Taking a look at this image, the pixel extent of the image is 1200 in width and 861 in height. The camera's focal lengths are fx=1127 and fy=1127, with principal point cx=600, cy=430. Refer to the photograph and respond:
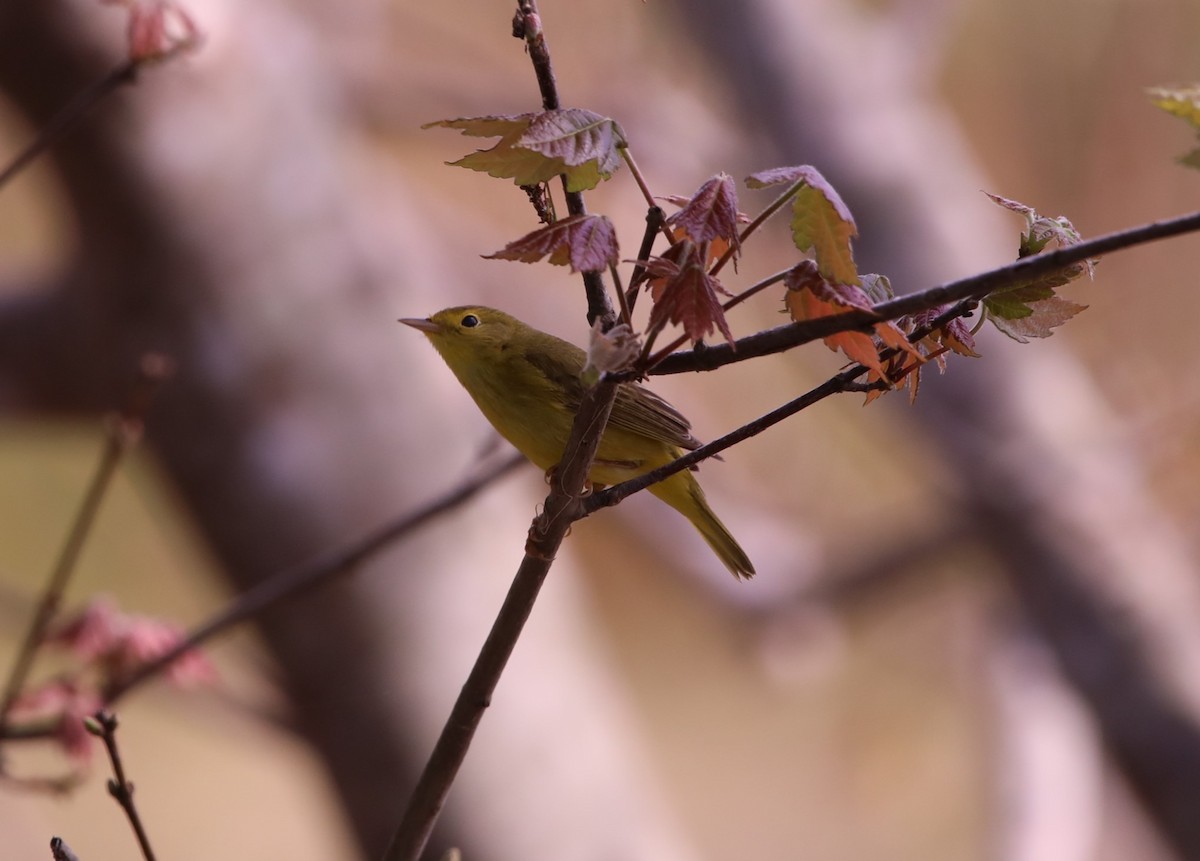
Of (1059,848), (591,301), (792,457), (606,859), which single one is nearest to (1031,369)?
(792,457)

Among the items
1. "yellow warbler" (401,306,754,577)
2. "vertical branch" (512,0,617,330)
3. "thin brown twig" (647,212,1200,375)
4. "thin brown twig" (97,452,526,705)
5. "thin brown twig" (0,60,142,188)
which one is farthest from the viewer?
"yellow warbler" (401,306,754,577)

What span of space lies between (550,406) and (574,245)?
26.3 inches

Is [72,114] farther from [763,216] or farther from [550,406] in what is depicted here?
[763,216]

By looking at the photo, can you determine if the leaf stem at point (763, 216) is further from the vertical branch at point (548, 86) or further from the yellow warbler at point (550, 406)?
the yellow warbler at point (550, 406)

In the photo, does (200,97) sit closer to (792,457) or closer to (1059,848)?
(792,457)

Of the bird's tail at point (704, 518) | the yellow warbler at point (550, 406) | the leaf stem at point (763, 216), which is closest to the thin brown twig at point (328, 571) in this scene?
the yellow warbler at point (550, 406)

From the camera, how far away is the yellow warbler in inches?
44.5

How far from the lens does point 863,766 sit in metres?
3.61

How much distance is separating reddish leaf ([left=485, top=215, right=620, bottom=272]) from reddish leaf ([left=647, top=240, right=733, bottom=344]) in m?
0.02

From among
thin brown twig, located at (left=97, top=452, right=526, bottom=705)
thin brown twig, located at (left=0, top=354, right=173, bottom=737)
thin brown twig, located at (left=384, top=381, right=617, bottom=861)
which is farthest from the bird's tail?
thin brown twig, located at (left=384, top=381, right=617, bottom=861)

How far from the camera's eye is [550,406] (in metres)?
1.15

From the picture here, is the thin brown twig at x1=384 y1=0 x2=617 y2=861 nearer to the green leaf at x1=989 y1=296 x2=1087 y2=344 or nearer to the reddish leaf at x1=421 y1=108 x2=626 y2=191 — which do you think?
the reddish leaf at x1=421 y1=108 x2=626 y2=191

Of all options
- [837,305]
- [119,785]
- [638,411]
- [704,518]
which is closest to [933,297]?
[837,305]

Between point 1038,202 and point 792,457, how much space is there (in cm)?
105
